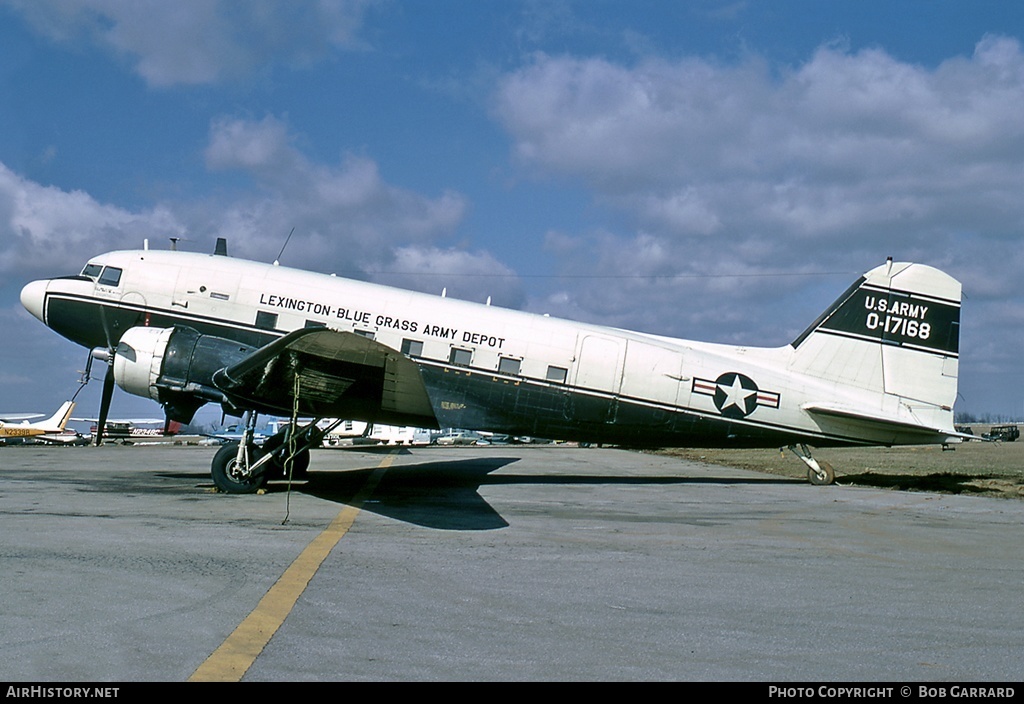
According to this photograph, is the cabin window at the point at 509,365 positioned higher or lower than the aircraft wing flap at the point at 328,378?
higher

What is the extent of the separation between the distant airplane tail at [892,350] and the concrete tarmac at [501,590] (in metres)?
3.73

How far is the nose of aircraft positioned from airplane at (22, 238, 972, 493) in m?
0.05

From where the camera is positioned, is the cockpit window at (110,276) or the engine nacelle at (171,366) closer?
the engine nacelle at (171,366)

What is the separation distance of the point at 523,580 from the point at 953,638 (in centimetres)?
324

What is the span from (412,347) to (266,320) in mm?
2857

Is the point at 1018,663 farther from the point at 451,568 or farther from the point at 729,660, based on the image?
the point at 451,568

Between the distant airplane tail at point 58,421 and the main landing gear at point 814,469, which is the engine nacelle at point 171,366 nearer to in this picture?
the main landing gear at point 814,469

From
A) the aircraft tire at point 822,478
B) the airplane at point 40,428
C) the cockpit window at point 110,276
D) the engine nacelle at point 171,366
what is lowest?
the airplane at point 40,428

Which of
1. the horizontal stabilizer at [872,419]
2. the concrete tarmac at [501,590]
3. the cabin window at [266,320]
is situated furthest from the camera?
the horizontal stabilizer at [872,419]

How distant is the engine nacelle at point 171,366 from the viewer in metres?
13.8

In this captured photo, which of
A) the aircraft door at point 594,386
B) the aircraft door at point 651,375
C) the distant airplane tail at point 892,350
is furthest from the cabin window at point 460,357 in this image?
the distant airplane tail at point 892,350

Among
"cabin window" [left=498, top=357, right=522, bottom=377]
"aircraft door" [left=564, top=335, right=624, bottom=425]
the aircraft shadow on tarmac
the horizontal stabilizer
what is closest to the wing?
the aircraft shadow on tarmac

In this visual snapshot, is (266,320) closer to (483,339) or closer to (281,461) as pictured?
(281,461)

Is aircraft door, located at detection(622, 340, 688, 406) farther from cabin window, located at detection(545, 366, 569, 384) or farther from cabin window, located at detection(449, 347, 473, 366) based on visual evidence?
cabin window, located at detection(449, 347, 473, 366)
